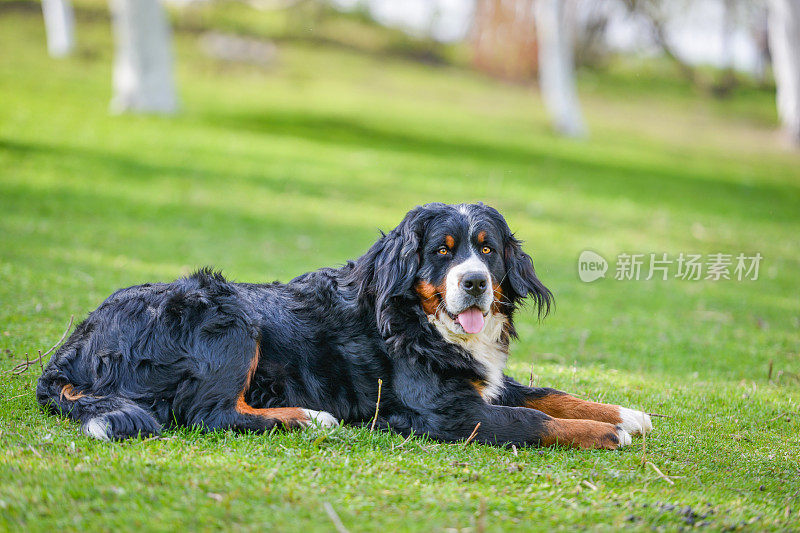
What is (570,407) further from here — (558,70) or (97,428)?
(558,70)

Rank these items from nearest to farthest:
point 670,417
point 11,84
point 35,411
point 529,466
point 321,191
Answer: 1. point 529,466
2. point 35,411
3. point 670,417
4. point 321,191
5. point 11,84

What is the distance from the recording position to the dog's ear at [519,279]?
5500mm

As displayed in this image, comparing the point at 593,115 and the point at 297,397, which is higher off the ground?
the point at 593,115

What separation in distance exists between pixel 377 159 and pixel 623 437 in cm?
1538

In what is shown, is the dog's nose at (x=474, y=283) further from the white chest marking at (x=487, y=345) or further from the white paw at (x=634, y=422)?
the white paw at (x=634, y=422)

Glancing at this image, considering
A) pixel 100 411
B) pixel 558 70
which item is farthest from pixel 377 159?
pixel 100 411

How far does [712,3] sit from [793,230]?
1326 inches

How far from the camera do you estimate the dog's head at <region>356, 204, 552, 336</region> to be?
200 inches

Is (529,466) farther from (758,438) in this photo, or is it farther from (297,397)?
(758,438)

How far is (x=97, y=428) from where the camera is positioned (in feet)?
14.7

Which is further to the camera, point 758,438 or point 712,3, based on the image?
point 712,3

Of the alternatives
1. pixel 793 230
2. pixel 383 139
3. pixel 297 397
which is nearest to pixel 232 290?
pixel 297 397

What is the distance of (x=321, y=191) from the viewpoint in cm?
1667

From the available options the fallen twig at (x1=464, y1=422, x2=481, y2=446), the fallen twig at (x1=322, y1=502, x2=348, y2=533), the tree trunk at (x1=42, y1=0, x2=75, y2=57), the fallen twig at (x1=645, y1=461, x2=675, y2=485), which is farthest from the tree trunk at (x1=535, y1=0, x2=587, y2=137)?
the fallen twig at (x1=322, y1=502, x2=348, y2=533)
